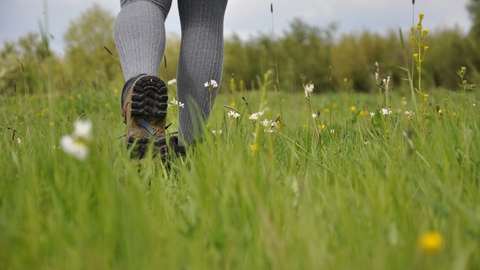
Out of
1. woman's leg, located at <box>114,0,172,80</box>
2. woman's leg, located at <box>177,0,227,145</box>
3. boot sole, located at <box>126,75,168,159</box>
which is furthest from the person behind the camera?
woman's leg, located at <box>177,0,227,145</box>

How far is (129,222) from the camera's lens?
2.77 feet

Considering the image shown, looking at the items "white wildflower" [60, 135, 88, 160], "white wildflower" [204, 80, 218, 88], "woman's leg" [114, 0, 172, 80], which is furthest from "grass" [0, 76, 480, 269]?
"white wildflower" [204, 80, 218, 88]

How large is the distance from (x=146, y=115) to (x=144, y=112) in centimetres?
2

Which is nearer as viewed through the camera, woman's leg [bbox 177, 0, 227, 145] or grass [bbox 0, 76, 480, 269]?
grass [bbox 0, 76, 480, 269]

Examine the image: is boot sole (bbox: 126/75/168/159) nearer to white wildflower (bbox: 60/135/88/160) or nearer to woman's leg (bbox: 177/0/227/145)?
woman's leg (bbox: 177/0/227/145)

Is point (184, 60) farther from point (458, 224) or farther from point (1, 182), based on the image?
point (458, 224)

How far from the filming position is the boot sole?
1.57 meters

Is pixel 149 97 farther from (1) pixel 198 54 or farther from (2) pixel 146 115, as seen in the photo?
(1) pixel 198 54

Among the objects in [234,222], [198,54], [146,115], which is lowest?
[234,222]

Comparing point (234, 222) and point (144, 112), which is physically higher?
point (144, 112)

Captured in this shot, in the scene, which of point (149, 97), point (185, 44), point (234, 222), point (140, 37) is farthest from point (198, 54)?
point (234, 222)

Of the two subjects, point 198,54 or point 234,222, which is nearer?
point 234,222

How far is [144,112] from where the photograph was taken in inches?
63.0

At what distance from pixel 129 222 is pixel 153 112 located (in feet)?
2.68
